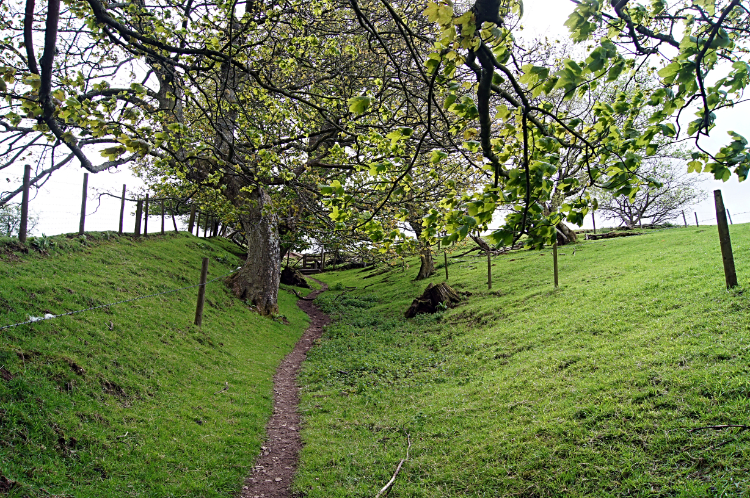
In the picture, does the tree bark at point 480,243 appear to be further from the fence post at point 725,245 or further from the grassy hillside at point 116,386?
the fence post at point 725,245

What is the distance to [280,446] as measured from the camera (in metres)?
7.14

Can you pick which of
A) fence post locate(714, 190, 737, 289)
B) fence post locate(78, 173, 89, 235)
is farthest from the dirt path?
fence post locate(714, 190, 737, 289)

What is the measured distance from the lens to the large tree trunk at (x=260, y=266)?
56.6 feet

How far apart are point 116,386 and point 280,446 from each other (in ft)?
10.1

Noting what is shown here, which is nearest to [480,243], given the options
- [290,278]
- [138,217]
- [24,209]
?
[24,209]

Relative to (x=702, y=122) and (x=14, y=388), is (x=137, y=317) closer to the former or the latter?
(x=14, y=388)

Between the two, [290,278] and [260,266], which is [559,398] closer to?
[260,266]

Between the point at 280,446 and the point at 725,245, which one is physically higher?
the point at 725,245

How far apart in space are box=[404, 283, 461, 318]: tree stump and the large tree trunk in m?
6.35

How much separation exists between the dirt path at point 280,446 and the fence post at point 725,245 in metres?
10.2

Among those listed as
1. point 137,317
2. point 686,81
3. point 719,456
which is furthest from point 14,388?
point 719,456

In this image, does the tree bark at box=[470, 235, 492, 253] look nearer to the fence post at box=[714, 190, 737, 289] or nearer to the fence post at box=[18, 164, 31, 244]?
the fence post at box=[714, 190, 737, 289]

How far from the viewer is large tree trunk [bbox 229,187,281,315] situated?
17.3 metres

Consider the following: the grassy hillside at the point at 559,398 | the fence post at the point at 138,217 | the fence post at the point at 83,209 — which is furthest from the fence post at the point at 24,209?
the grassy hillside at the point at 559,398
